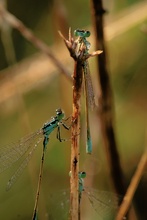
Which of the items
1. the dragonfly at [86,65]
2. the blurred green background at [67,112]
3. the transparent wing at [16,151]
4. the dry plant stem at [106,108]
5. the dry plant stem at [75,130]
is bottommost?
the dry plant stem at [75,130]

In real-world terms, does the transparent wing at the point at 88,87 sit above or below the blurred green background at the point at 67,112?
below

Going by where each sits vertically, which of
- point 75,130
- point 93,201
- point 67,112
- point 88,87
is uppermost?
point 67,112

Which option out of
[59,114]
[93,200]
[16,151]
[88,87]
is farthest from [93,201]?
[88,87]

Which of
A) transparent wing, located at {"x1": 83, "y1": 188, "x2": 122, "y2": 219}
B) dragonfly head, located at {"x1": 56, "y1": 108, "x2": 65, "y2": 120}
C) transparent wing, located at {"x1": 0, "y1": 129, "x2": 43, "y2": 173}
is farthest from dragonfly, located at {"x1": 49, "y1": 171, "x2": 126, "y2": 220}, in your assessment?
dragonfly head, located at {"x1": 56, "y1": 108, "x2": 65, "y2": 120}

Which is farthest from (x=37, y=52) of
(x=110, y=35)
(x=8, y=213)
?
(x=8, y=213)

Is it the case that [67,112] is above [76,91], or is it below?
above

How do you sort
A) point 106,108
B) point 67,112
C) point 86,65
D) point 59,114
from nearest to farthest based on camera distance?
point 86,65 → point 59,114 → point 106,108 → point 67,112

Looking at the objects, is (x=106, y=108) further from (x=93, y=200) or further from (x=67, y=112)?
(x=67, y=112)

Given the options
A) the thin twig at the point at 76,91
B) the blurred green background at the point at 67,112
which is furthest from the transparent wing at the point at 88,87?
the blurred green background at the point at 67,112

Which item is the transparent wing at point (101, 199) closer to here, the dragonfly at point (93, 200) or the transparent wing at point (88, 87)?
the dragonfly at point (93, 200)
